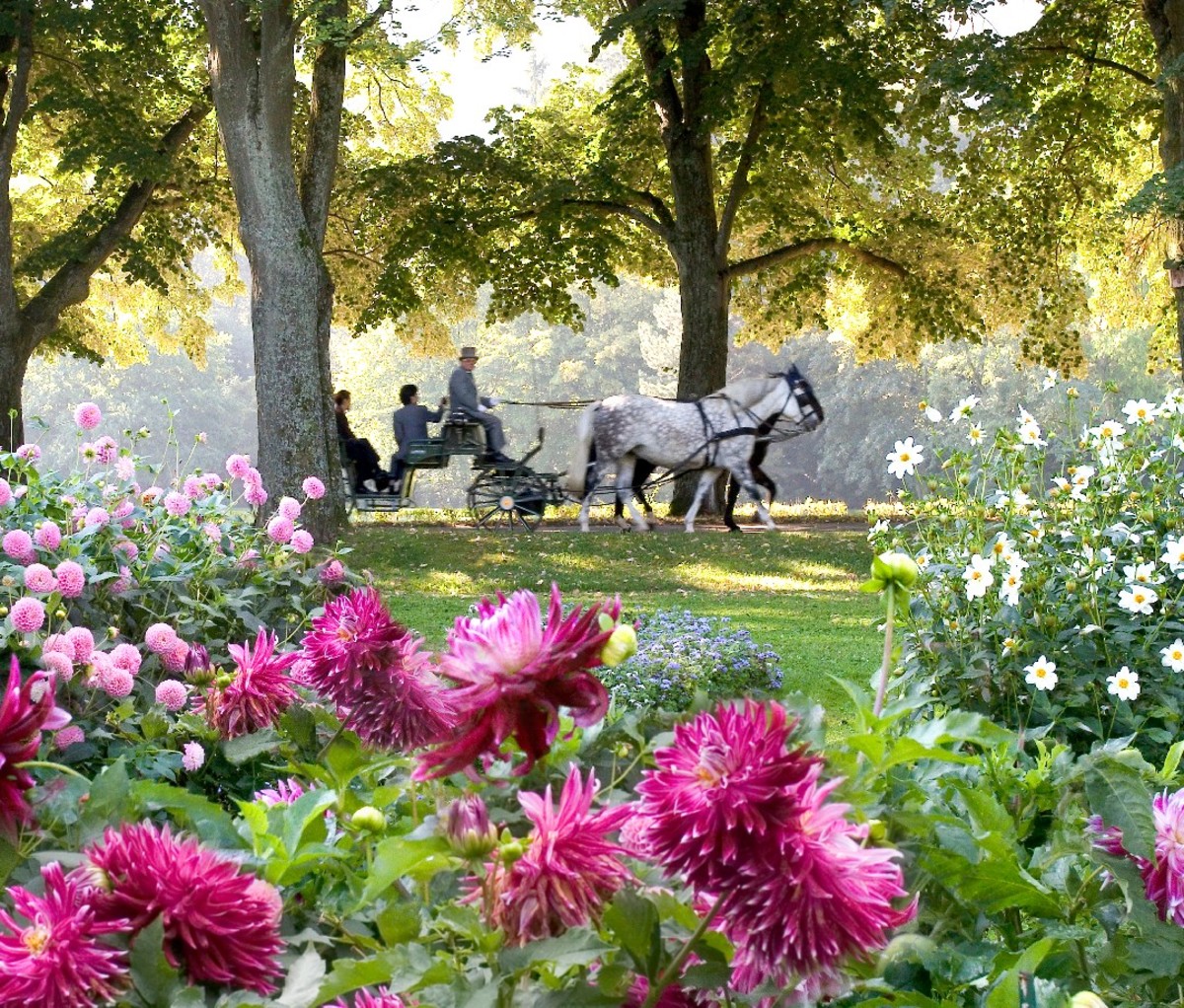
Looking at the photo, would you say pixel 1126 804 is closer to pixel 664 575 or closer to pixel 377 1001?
pixel 377 1001

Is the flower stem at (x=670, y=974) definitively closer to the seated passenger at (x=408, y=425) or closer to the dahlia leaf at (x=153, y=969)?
the dahlia leaf at (x=153, y=969)

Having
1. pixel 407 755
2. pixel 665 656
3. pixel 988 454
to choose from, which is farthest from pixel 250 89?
pixel 407 755

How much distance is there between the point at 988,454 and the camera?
559cm

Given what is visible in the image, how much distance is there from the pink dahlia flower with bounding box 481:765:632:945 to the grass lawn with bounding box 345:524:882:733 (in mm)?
8428

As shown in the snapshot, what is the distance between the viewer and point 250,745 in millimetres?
1735

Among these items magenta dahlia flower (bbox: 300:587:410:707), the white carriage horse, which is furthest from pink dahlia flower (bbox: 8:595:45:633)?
the white carriage horse

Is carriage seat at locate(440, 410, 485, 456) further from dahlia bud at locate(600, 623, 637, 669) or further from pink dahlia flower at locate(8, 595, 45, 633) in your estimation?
dahlia bud at locate(600, 623, 637, 669)

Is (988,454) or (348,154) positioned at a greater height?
(348,154)

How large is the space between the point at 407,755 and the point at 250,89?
14.8m

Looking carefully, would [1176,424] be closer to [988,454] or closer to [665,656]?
[988,454]

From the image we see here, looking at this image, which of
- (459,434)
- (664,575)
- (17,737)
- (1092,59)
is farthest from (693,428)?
(17,737)

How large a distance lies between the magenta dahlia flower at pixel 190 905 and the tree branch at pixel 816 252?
73.1ft

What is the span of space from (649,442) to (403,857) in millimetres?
17150

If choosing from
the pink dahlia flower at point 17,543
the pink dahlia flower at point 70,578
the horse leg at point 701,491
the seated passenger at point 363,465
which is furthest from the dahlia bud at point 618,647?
the seated passenger at point 363,465
